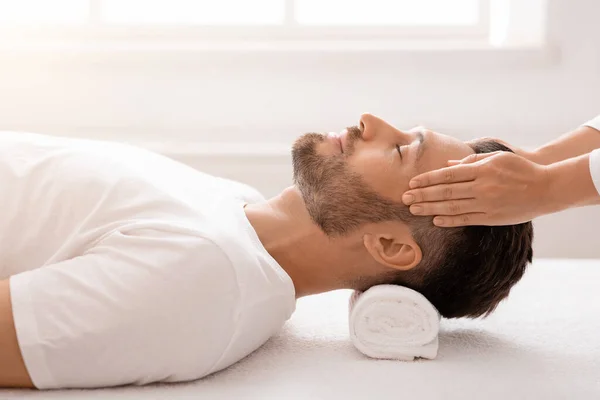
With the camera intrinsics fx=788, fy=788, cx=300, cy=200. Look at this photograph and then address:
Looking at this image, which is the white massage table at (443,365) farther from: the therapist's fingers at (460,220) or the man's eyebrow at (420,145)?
the man's eyebrow at (420,145)

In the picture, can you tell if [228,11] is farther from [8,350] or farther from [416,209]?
[8,350]

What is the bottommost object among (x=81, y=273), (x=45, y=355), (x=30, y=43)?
(x=45, y=355)

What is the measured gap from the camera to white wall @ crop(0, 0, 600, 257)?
8.43ft

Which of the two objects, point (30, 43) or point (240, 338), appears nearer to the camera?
point (240, 338)

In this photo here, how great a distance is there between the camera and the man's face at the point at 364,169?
1.53 meters

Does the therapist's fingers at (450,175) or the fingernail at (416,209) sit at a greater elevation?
the therapist's fingers at (450,175)

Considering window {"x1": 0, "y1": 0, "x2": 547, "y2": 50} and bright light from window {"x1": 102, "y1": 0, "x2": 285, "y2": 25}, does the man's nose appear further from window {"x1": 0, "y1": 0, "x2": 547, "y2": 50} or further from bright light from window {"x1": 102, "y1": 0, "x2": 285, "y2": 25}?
bright light from window {"x1": 102, "y1": 0, "x2": 285, "y2": 25}

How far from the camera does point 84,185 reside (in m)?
1.48

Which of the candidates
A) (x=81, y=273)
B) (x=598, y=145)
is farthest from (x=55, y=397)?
(x=598, y=145)

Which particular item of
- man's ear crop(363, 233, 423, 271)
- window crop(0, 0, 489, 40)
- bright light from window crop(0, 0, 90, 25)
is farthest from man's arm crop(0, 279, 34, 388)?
bright light from window crop(0, 0, 90, 25)

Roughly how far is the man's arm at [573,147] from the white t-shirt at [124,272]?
0.75 meters

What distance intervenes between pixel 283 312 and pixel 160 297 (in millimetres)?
302

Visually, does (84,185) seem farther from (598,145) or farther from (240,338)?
(598,145)

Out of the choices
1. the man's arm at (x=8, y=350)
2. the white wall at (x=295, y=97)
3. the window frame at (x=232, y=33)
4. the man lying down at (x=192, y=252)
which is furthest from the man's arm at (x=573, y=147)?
the man's arm at (x=8, y=350)
